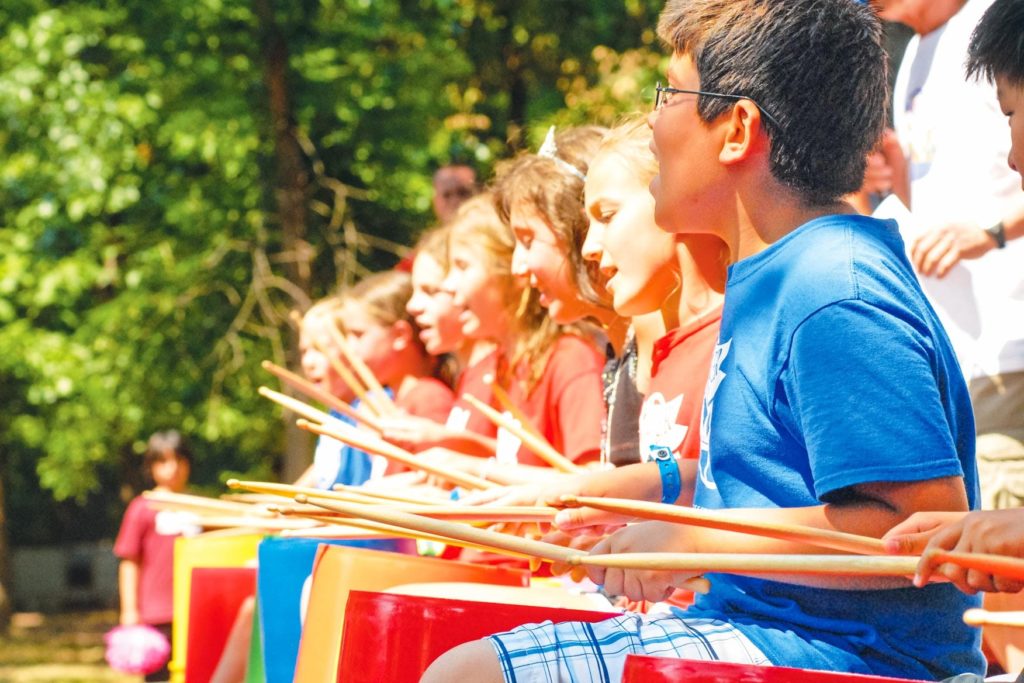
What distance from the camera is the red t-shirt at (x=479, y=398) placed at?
3.88 meters

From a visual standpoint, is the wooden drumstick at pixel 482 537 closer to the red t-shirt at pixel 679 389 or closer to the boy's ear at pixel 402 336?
the red t-shirt at pixel 679 389

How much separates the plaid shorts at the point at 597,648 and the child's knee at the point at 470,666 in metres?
0.01

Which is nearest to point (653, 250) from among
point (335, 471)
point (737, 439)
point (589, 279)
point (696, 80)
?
point (589, 279)

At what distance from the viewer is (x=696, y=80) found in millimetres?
1918

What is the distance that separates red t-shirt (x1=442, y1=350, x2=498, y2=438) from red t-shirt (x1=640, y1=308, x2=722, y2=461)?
1.25m

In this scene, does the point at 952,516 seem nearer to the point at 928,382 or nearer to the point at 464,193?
the point at 928,382

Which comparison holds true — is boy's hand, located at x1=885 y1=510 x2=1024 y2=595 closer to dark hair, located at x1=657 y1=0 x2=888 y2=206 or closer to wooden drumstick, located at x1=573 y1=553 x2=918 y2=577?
wooden drumstick, located at x1=573 y1=553 x2=918 y2=577

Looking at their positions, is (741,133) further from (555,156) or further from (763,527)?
(555,156)

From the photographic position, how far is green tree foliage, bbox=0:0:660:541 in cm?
775

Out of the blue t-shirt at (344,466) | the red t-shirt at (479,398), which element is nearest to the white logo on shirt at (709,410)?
the red t-shirt at (479,398)

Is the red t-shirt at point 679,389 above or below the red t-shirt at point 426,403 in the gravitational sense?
above

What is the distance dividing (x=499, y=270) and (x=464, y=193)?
160cm

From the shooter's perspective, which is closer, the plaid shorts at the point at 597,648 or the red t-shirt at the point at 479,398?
the plaid shorts at the point at 597,648

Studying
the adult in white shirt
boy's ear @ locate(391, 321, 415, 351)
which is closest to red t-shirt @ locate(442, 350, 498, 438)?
boy's ear @ locate(391, 321, 415, 351)
